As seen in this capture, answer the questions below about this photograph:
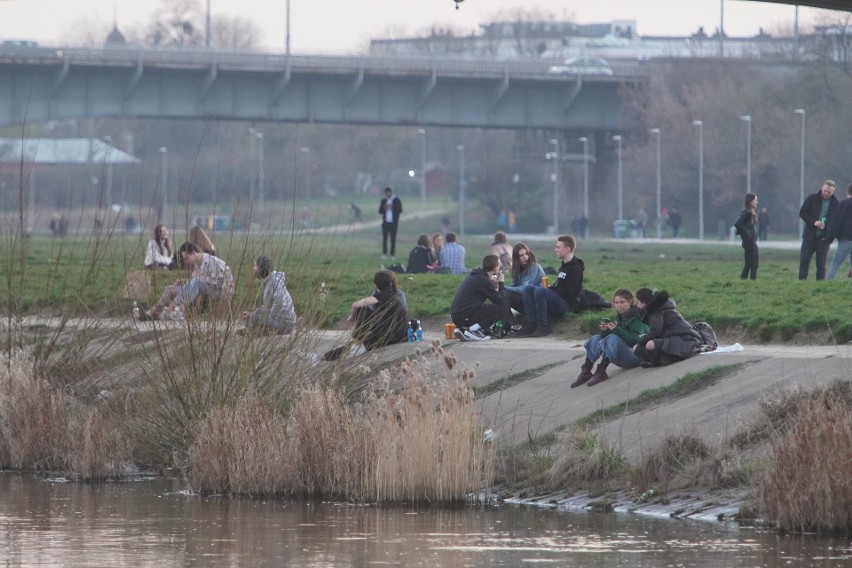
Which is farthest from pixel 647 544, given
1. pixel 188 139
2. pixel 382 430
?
pixel 188 139

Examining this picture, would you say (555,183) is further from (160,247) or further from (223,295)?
(223,295)

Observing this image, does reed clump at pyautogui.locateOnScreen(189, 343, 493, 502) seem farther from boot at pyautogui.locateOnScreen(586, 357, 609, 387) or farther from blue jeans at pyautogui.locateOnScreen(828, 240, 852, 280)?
blue jeans at pyautogui.locateOnScreen(828, 240, 852, 280)

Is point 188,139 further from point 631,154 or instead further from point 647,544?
point 647,544

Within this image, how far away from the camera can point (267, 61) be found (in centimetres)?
6694

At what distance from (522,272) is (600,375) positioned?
4.93 metres

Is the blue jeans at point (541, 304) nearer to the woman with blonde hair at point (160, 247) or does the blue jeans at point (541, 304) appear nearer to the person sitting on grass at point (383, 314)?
the person sitting on grass at point (383, 314)

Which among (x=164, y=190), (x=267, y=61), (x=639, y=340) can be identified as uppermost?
(x=267, y=61)

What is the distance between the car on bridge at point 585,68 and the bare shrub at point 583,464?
62.4 metres

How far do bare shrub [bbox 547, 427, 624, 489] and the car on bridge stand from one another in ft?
205

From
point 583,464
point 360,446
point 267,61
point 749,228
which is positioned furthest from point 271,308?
point 267,61

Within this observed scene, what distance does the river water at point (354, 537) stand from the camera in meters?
10.9

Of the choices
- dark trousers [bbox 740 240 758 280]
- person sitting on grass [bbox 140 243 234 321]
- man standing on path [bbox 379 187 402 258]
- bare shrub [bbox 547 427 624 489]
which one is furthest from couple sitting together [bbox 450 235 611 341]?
man standing on path [bbox 379 187 402 258]

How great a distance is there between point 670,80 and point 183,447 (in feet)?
244

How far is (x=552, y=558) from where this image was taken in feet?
36.0
